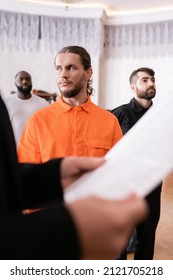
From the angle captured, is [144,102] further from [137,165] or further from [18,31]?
[18,31]

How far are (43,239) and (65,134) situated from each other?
1.04 metres

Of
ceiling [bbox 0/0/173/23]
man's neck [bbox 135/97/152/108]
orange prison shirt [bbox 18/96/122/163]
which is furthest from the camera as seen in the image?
ceiling [bbox 0/0/173/23]

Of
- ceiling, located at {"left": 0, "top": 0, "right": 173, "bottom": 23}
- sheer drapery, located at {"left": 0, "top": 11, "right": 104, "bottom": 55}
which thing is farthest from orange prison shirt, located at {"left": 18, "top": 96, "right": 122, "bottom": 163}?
sheer drapery, located at {"left": 0, "top": 11, "right": 104, "bottom": 55}

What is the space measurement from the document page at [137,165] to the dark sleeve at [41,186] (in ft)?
0.17

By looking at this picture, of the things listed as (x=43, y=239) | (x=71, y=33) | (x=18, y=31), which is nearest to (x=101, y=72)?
(x=71, y=33)

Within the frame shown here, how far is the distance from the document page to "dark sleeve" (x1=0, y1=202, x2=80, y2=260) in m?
0.10

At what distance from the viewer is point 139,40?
6.11 metres

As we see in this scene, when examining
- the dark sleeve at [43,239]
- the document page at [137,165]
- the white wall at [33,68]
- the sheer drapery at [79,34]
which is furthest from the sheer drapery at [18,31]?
the dark sleeve at [43,239]

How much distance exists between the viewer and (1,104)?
2.05 feet

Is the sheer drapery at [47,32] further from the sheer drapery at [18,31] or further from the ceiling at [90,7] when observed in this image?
the ceiling at [90,7]

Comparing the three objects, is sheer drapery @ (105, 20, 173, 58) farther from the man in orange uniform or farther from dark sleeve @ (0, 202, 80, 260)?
dark sleeve @ (0, 202, 80, 260)

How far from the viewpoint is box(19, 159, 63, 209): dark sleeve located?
66cm

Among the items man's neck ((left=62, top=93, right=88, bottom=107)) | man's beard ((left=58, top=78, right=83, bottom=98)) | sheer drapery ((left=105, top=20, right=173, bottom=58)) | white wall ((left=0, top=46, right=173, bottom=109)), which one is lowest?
man's neck ((left=62, top=93, right=88, bottom=107))

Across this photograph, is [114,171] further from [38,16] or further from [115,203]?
[38,16]
